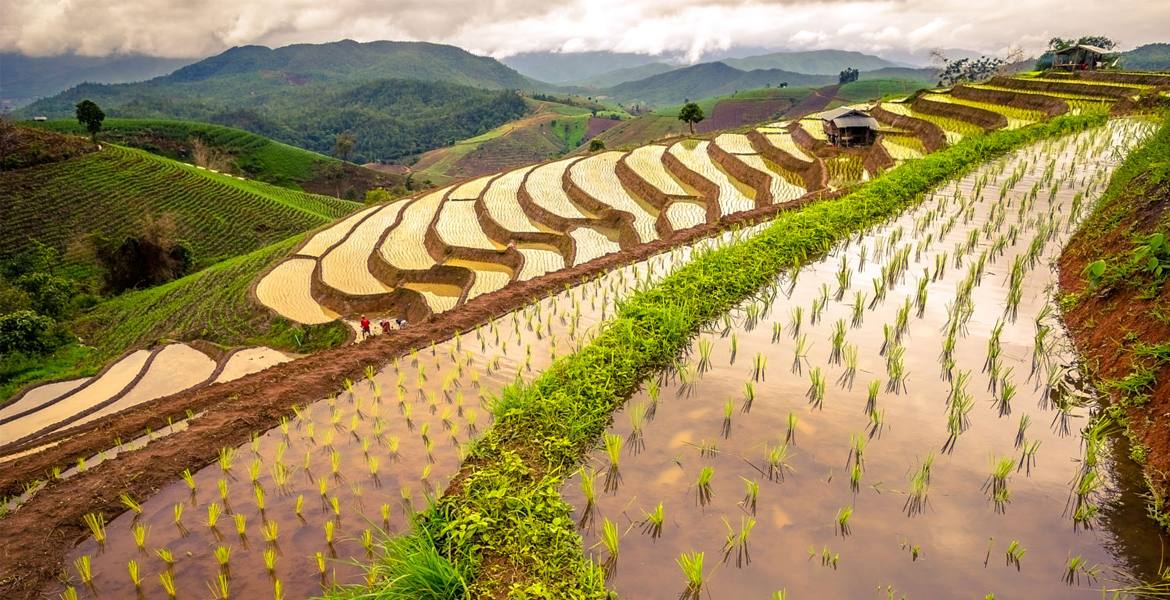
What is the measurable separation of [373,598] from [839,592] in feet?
7.95

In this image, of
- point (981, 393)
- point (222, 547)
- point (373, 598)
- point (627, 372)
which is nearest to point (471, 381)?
point (627, 372)

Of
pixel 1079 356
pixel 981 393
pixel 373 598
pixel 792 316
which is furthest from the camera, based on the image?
pixel 792 316

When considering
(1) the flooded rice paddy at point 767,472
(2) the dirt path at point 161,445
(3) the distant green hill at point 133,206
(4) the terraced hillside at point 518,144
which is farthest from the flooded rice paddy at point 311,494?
(4) the terraced hillside at point 518,144

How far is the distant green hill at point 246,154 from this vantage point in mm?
70562

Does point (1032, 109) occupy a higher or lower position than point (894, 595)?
higher

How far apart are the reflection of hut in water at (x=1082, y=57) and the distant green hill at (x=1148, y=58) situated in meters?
118

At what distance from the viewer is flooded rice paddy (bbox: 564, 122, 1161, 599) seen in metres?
3.04

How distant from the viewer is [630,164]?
2403 cm

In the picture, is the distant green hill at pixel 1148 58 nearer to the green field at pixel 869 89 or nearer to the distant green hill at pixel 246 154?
the green field at pixel 869 89

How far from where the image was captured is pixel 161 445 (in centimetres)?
455

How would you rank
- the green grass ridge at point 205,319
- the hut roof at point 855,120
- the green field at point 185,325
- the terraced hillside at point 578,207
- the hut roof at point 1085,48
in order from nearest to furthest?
1. the green grass ridge at point 205,319
2. the green field at point 185,325
3. the terraced hillside at point 578,207
4. the hut roof at point 855,120
5. the hut roof at point 1085,48

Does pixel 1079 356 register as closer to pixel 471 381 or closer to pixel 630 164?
pixel 471 381

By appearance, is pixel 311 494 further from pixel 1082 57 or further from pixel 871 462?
pixel 1082 57

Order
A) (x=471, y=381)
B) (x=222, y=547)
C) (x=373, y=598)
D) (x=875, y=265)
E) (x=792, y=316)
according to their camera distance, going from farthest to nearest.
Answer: (x=875, y=265)
(x=792, y=316)
(x=471, y=381)
(x=222, y=547)
(x=373, y=598)
